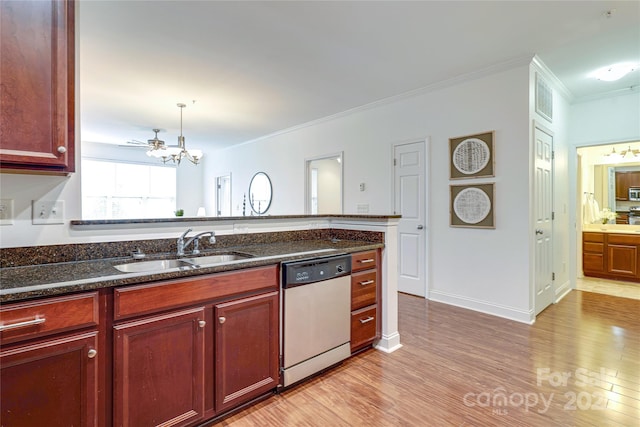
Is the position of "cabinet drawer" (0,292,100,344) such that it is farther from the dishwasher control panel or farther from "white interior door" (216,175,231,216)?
"white interior door" (216,175,231,216)

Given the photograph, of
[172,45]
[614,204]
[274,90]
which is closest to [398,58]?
[274,90]

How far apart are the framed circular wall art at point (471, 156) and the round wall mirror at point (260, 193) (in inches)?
156

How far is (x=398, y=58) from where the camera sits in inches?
125

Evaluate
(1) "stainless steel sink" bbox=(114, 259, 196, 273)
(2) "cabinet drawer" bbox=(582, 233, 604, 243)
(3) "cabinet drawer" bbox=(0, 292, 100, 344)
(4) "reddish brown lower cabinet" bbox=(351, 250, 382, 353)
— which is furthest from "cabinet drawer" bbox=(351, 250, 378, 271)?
(2) "cabinet drawer" bbox=(582, 233, 604, 243)

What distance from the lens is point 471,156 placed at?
3545 mm

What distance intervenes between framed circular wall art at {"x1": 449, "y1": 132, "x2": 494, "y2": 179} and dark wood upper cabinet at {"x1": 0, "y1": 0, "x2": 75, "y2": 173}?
3.53 metres

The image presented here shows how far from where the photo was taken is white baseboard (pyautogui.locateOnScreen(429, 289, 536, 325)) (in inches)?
126

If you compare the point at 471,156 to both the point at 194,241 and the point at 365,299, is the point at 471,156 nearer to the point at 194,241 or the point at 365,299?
the point at 365,299

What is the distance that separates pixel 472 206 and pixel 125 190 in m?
7.31

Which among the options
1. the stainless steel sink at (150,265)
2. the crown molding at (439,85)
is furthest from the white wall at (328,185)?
the stainless steel sink at (150,265)

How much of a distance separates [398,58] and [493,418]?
307 cm

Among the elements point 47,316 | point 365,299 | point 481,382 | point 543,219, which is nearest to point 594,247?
point 543,219

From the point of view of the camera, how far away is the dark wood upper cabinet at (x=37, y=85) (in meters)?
1.36

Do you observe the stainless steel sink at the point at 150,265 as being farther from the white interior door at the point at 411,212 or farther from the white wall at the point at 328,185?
the white wall at the point at 328,185
